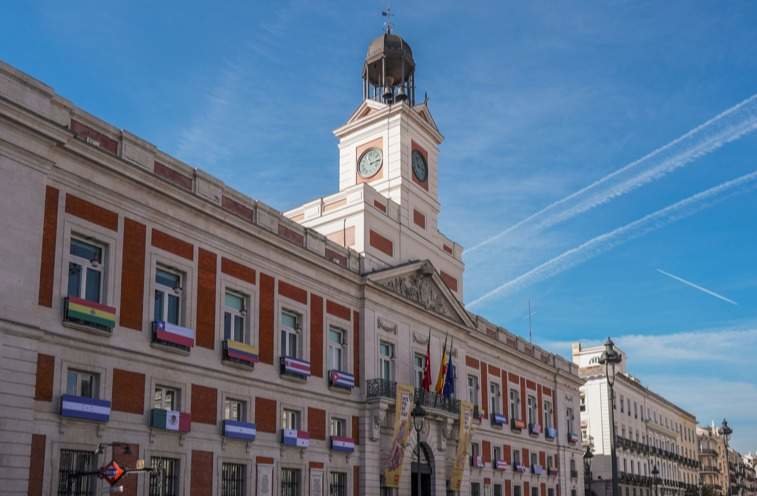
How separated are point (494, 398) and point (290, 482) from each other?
67.0 ft

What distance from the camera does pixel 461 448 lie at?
1649 inches

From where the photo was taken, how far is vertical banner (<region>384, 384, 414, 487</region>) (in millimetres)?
36094

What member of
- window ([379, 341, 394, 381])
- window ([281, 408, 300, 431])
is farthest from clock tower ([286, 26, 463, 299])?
window ([281, 408, 300, 431])

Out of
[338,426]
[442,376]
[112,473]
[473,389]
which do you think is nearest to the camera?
[112,473]

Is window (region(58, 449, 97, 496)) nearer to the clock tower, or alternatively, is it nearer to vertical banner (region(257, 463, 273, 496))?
vertical banner (region(257, 463, 273, 496))

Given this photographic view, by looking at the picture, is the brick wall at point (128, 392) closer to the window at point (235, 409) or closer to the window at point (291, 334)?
the window at point (235, 409)

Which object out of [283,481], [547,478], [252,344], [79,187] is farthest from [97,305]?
[547,478]

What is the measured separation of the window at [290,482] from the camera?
3109cm

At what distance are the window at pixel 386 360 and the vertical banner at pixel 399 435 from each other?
3.83ft

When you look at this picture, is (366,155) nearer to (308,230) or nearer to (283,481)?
(308,230)

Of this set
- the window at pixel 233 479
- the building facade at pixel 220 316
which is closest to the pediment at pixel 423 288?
the building facade at pixel 220 316

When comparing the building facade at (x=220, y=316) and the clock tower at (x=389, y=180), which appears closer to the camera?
the building facade at (x=220, y=316)

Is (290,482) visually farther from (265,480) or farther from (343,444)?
(343,444)

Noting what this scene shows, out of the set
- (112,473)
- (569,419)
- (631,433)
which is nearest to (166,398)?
(112,473)
